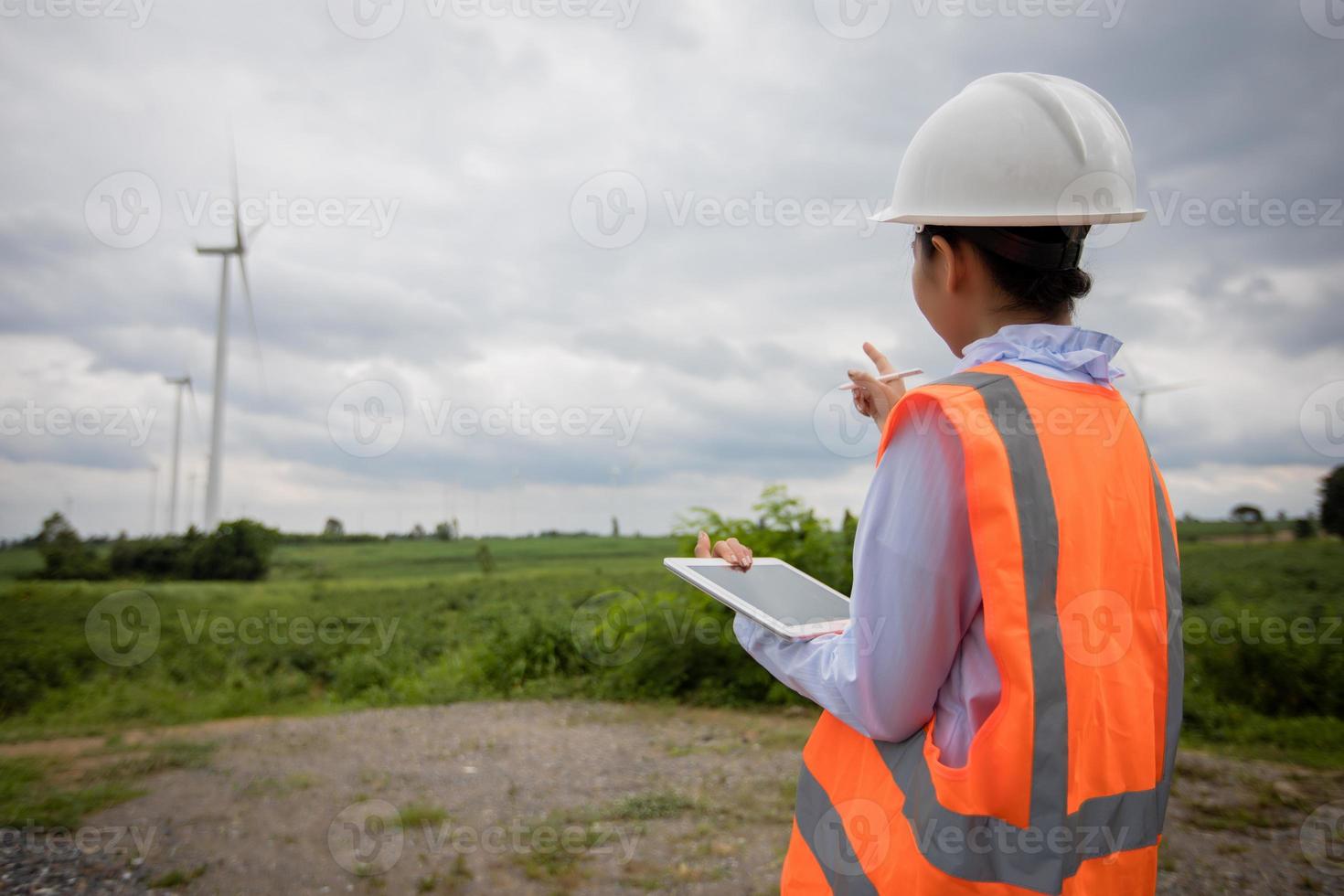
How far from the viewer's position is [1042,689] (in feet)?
3.82

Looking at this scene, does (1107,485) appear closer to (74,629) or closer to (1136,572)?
(1136,572)

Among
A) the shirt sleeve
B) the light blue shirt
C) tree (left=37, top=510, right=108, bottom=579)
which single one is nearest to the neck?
the light blue shirt

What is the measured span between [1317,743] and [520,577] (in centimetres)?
1716

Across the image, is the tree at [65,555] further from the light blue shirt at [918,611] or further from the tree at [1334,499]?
the tree at [1334,499]

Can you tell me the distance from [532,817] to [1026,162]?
569 centimetres

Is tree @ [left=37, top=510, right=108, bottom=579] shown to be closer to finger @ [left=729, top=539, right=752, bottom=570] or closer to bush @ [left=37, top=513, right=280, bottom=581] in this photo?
bush @ [left=37, top=513, right=280, bottom=581]

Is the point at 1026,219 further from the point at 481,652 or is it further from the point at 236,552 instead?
the point at 236,552

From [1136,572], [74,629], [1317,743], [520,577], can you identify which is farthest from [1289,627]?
[520,577]

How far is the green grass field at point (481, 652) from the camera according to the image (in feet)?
25.4

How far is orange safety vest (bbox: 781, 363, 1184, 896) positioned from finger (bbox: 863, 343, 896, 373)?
0.57 meters

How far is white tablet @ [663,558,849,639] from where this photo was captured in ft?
5.06

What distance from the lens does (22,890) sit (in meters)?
4.52

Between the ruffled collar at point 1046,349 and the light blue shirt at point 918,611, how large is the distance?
0.09ft

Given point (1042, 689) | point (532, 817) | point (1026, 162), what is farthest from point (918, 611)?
point (532, 817)
